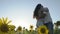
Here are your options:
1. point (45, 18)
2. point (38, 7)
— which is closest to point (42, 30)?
point (45, 18)

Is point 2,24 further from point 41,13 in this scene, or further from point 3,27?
point 41,13

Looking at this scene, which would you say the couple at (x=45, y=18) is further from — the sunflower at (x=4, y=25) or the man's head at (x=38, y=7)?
the sunflower at (x=4, y=25)

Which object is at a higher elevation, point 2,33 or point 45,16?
point 45,16

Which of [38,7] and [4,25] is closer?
[4,25]

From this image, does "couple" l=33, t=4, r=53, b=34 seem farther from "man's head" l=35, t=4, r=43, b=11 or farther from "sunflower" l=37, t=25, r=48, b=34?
"sunflower" l=37, t=25, r=48, b=34

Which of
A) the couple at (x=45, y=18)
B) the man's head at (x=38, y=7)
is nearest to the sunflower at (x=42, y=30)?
the couple at (x=45, y=18)

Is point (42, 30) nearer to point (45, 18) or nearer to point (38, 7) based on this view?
point (45, 18)

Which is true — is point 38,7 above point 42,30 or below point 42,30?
above

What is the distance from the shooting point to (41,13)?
433cm

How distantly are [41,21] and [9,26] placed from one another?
1.49 m

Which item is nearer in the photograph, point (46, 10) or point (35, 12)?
point (46, 10)

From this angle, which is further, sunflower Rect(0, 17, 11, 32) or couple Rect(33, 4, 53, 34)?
couple Rect(33, 4, 53, 34)

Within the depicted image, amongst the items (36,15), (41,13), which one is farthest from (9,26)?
(36,15)

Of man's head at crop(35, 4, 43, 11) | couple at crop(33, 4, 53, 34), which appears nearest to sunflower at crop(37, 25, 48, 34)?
couple at crop(33, 4, 53, 34)
